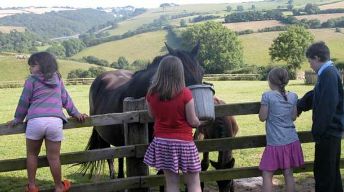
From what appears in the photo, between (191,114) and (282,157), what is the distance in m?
1.51

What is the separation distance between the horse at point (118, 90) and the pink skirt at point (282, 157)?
1.23 m

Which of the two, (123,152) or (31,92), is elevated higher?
(31,92)

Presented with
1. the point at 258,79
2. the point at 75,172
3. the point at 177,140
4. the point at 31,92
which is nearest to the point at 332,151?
the point at 177,140

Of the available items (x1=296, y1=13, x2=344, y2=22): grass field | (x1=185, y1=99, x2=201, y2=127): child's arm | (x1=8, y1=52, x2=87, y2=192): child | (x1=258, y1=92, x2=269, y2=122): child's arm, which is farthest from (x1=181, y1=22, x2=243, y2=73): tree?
(x1=185, y1=99, x2=201, y2=127): child's arm

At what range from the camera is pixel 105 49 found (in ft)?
322

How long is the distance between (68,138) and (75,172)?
5.39 meters

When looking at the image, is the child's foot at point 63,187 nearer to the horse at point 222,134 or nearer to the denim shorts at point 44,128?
the denim shorts at point 44,128

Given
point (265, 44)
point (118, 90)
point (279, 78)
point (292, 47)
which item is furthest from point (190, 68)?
point (265, 44)

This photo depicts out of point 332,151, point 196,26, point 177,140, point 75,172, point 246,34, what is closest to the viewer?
point 177,140

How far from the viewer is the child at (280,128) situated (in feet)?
16.2

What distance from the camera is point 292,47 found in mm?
69250

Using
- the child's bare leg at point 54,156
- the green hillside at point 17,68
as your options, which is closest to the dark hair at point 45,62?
the child's bare leg at point 54,156

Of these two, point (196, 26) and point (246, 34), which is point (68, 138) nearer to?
point (196, 26)

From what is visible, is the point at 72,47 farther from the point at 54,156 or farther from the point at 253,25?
the point at 54,156
